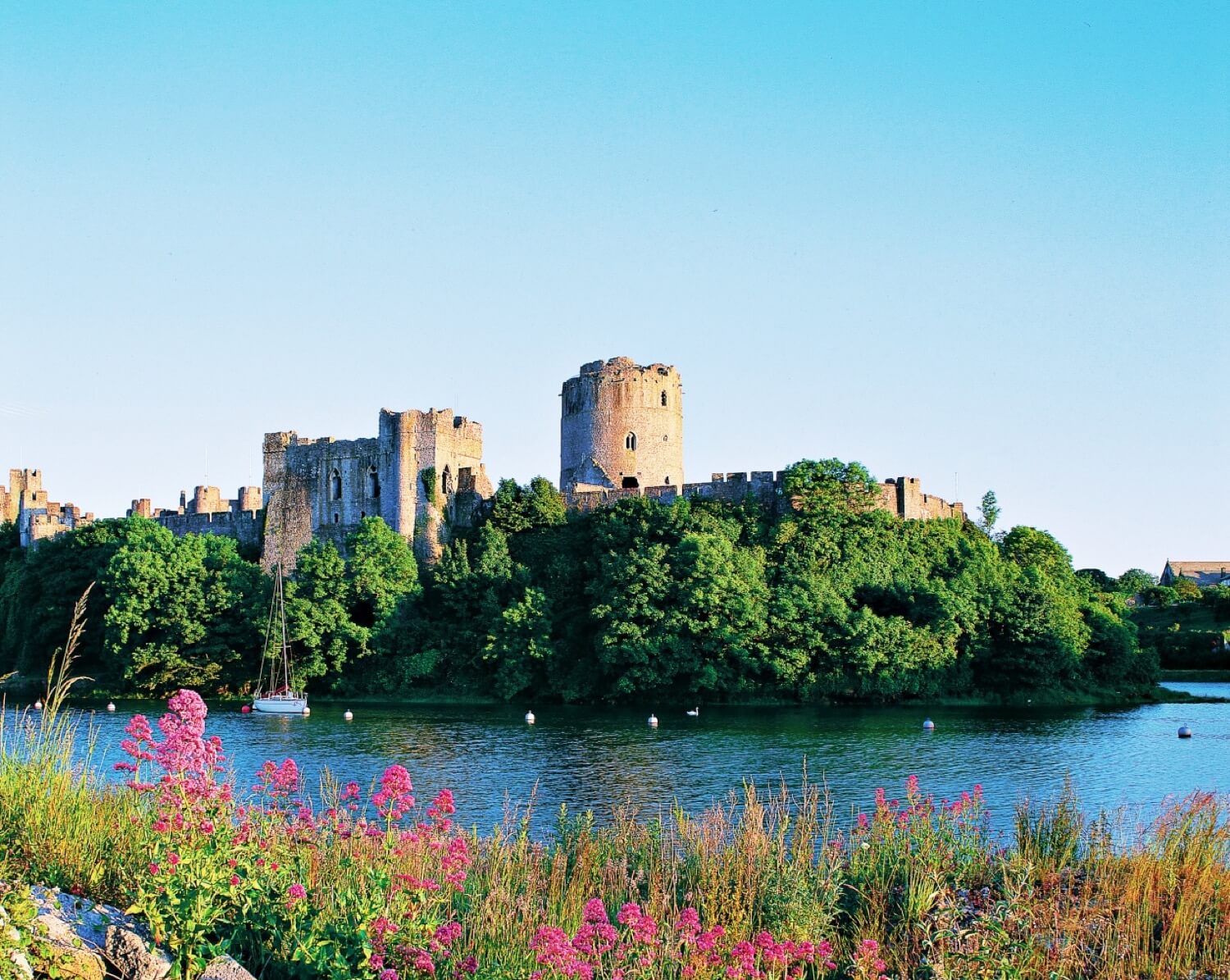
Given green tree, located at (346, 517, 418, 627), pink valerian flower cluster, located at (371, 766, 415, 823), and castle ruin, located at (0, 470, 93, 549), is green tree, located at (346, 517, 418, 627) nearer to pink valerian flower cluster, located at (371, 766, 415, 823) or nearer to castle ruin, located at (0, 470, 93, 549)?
castle ruin, located at (0, 470, 93, 549)

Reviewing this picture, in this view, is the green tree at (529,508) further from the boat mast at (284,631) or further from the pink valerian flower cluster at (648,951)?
the pink valerian flower cluster at (648,951)

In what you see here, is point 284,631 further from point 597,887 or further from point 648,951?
point 648,951

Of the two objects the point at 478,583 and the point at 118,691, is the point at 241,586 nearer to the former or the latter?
the point at 118,691

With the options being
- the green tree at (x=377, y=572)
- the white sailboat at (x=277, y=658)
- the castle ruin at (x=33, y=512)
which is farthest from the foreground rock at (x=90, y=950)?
the castle ruin at (x=33, y=512)

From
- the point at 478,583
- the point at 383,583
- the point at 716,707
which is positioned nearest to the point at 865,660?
the point at 716,707

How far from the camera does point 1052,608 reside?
47969 mm

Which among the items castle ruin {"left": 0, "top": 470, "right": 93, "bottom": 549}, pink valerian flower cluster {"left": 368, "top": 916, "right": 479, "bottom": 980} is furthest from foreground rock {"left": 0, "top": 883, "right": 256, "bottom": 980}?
castle ruin {"left": 0, "top": 470, "right": 93, "bottom": 549}

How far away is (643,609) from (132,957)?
1546 inches

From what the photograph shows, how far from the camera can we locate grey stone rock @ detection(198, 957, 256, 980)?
7.02 meters

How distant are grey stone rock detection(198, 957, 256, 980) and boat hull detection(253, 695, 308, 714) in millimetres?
38712

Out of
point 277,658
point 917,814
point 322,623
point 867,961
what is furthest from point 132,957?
point 277,658

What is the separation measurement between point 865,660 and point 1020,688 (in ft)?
22.4

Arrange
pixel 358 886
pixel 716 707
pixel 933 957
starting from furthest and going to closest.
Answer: pixel 716 707 < pixel 358 886 < pixel 933 957

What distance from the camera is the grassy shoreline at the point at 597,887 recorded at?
7.23m
